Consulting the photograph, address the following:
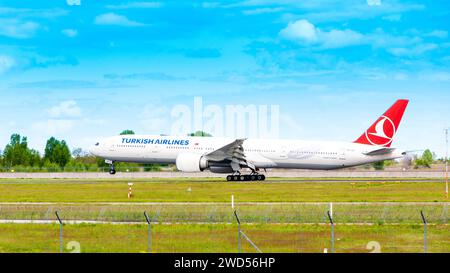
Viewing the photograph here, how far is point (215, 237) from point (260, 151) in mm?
47807

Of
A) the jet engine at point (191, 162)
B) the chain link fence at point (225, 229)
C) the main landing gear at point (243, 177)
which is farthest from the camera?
the main landing gear at point (243, 177)

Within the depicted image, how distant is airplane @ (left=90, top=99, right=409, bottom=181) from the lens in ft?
244

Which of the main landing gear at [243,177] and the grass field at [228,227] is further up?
the main landing gear at [243,177]

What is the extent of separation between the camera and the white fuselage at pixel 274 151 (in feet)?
252

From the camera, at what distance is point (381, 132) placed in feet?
258

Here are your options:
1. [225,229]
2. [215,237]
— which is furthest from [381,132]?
[215,237]

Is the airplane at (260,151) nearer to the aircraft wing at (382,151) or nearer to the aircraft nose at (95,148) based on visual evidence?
the aircraft wing at (382,151)

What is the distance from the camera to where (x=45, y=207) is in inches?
1705

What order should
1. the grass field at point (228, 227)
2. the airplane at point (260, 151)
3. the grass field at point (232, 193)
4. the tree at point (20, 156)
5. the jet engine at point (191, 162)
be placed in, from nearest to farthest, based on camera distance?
the grass field at point (228, 227) → the grass field at point (232, 193) → the jet engine at point (191, 162) → the airplane at point (260, 151) → the tree at point (20, 156)

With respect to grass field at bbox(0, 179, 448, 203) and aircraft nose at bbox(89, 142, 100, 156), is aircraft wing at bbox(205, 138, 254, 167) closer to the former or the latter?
grass field at bbox(0, 179, 448, 203)

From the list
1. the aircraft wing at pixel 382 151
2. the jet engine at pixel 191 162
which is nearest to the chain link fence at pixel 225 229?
the jet engine at pixel 191 162
